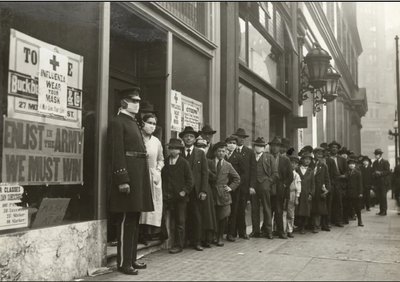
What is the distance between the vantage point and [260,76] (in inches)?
505

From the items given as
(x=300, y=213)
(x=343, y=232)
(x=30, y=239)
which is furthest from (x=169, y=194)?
(x=343, y=232)

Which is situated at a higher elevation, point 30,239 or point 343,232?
point 30,239

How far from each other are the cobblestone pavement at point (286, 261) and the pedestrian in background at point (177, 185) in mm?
406

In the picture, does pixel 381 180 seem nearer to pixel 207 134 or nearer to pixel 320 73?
pixel 320 73

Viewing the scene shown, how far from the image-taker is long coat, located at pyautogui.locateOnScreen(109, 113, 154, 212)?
5.48 metres

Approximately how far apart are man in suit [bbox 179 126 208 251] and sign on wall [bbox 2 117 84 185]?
6.81 feet

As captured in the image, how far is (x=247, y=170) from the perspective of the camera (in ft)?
29.1

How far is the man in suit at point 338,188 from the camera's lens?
11.5 m

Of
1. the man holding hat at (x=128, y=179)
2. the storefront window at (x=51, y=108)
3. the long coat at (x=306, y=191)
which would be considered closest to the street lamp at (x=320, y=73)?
the long coat at (x=306, y=191)

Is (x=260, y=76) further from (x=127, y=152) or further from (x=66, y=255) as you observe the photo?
(x=66, y=255)

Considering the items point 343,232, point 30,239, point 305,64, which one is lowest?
point 343,232

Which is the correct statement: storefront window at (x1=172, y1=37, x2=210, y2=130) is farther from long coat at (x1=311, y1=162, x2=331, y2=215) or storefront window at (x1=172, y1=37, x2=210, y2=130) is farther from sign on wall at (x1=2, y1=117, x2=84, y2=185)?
sign on wall at (x1=2, y1=117, x2=84, y2=185)

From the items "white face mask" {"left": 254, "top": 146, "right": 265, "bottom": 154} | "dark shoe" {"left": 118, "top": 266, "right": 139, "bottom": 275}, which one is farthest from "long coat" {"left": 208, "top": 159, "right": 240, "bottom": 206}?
"dark shoe" {"left": 118, "top": 266, "right": 139, "bottom": 275}

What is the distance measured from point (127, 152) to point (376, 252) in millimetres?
4117
